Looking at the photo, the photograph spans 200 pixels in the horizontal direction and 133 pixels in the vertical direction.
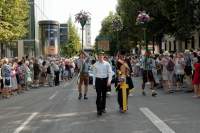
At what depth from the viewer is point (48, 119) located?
1537 centimetres

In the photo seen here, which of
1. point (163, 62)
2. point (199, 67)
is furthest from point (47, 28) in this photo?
point (199, 67)

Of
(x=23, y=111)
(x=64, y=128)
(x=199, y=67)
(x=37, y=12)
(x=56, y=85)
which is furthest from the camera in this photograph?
(x=37, y=12)

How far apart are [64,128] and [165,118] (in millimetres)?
2899

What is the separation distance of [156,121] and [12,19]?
3459cm

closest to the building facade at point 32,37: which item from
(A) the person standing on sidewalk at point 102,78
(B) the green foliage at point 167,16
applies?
(B) the green foliage at point 167,16

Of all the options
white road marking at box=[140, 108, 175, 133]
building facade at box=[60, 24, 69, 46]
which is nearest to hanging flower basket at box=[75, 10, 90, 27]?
building facade at box=[60, 24, 69, 46]

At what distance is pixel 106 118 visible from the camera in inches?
600

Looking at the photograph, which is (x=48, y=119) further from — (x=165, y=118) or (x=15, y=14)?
(x=15, y=14)

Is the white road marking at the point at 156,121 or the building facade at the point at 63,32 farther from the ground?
the building facade at the point at 63,32

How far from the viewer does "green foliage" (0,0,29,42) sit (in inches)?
1689

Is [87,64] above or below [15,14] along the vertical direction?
below

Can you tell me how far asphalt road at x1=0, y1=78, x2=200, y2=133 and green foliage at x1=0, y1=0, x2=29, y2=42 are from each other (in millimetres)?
23109

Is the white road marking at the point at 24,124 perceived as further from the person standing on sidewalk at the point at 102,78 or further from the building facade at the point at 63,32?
the building facade at the point at 63,32

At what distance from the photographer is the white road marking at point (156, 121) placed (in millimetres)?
12603
